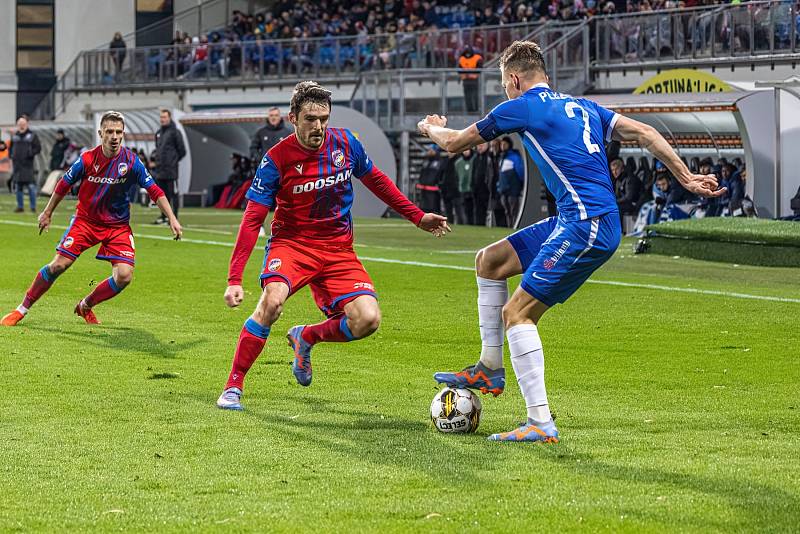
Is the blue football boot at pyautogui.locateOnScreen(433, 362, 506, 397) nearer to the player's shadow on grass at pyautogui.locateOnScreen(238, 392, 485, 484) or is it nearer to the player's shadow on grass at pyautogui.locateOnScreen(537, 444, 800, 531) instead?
the player's shadow on grass at pyautogui.locateOnScreen(238, 392, 485, 484)

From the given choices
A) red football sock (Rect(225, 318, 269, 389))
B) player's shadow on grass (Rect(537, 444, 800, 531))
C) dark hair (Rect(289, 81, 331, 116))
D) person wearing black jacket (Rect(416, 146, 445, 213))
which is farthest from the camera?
person wearing black jacket (Rect(416, 146, 445, 213))

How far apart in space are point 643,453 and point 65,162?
39.2 m

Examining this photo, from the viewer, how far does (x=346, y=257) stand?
900 centimetres

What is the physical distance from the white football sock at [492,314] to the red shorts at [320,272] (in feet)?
3.29

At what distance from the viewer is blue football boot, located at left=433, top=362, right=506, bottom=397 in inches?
321

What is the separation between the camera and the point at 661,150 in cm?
762

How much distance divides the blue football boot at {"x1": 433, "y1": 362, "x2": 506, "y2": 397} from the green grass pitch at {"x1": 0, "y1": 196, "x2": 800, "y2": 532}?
0.69ft

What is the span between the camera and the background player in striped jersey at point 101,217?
13039 millimetres

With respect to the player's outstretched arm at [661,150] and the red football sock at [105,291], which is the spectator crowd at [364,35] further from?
the player's outstretched arm at [661,150]

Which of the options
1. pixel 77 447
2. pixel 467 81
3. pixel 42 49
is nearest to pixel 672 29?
pixel 467 81

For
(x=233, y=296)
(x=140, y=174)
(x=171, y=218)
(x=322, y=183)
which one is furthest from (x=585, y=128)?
(x=140, y=174)

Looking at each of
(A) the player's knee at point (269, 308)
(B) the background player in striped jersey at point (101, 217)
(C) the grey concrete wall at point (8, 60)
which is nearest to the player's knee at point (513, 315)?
(A) the player's knee at point (269, 308)

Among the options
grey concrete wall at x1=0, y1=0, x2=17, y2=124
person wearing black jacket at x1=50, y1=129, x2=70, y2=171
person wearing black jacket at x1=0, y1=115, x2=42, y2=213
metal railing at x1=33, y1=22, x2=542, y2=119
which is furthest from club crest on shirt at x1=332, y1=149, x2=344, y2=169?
grey concrete wall at x1=0, y1=0, x2=17, y2=124

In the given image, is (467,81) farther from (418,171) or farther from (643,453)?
(643,453)
